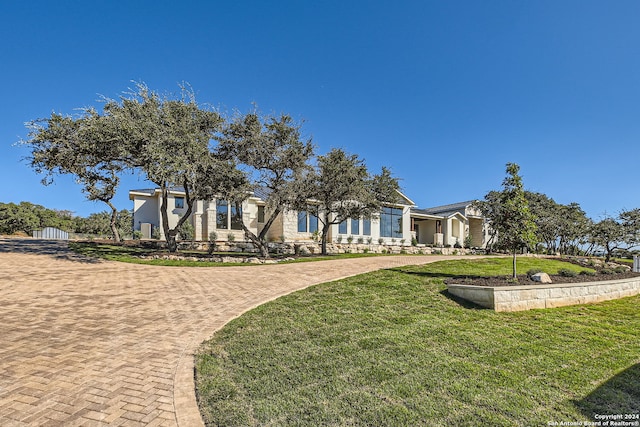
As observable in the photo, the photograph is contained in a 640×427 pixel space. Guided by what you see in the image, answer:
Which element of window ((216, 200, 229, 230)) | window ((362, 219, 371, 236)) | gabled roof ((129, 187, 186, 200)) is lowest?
window ((362, 219, 371, 236))

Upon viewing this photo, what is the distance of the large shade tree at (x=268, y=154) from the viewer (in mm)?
17609

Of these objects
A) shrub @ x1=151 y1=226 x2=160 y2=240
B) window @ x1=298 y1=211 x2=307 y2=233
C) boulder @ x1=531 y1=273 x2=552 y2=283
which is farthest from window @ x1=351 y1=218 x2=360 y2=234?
boulder @ x1=531 y1=273 x2=552 y2=283

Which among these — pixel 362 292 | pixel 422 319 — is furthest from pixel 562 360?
pixel 362 292

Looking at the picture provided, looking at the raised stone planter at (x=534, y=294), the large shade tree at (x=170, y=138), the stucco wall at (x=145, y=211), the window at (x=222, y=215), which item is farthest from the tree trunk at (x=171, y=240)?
the raised stone planter at (x=534, y=294)

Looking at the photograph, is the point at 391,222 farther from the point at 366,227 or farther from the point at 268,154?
the point at 268,154

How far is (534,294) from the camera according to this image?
27.3 ft

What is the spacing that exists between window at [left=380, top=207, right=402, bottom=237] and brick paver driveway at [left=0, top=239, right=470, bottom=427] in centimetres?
2116

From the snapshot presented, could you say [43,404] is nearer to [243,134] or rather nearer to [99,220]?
[243,134]

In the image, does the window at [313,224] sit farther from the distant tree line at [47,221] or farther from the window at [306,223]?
the distant tree line at [47,221]

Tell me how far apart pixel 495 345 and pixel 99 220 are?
1625 inches

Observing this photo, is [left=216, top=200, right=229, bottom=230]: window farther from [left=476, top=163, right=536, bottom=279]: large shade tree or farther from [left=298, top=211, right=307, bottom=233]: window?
[left=476, top=163, right=536, bottom=279]: large shade tree

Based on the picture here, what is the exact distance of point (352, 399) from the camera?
3822 mm

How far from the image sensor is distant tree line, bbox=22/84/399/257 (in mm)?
14695

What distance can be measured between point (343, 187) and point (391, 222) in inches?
607
